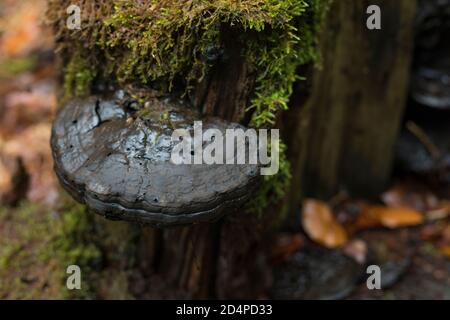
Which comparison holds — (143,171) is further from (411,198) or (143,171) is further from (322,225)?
(411,198)

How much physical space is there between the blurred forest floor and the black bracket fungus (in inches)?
33.9

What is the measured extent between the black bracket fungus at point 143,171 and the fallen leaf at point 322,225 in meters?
1.73

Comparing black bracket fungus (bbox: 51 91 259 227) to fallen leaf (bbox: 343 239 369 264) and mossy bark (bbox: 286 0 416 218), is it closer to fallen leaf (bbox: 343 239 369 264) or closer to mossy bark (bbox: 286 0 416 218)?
mossy bark (bbox: 286 0 416 218)

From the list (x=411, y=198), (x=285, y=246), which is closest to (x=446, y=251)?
(x=411, y=198)

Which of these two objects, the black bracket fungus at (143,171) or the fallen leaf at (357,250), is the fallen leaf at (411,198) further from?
the black bracket fungus at (143,171)

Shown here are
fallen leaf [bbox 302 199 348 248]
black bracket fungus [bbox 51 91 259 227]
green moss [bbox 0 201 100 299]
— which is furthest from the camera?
fallen leaf [bbox 302 199 348 248]

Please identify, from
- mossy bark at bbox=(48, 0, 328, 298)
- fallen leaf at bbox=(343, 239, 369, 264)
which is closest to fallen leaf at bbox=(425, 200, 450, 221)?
fallen leaf at bbox=(343, 239, 369, 264)

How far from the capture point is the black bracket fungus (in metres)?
1.96

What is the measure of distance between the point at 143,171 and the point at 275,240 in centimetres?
181

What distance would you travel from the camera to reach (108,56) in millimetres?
2484

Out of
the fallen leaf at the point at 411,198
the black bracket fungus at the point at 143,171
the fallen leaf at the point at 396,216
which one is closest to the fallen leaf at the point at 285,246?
the fallen leaf at the point at 396,216

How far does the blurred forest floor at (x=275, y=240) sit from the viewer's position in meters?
2.99

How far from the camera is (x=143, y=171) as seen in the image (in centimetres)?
202
